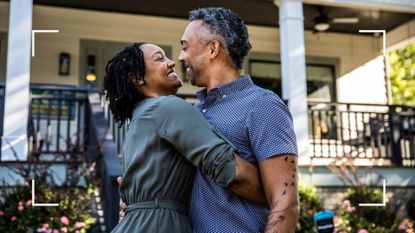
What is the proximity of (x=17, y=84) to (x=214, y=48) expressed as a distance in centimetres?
656

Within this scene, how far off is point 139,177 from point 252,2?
8.79 meters

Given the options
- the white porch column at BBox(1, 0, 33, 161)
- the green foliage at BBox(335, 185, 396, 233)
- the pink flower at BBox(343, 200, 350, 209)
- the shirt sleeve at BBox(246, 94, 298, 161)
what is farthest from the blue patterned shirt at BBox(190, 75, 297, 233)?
the white porch column at BBox(1, 0, 33, 161)

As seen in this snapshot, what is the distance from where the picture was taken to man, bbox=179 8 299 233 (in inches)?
67.4

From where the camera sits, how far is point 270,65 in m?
12.0

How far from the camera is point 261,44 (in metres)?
12.0

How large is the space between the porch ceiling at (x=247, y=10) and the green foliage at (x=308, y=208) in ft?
12.1

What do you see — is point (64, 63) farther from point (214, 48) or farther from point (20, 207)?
point (214, 48)

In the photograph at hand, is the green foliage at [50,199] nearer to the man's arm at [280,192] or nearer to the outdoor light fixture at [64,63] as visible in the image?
the outdoor light fixture at [64,63]

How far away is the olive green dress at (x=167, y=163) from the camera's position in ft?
5.53

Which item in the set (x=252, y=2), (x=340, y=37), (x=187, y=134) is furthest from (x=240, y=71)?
(x=340, y=37)

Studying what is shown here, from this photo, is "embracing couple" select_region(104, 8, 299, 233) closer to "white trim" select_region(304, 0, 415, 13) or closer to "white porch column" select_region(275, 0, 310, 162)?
"white porch column" select_region(275, 0, 310, 162)

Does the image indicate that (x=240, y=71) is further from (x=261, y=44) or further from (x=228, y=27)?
(x=261, y=44)

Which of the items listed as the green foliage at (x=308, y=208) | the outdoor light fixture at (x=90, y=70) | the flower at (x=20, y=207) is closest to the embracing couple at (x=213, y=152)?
the flower at (x=20, y=207)

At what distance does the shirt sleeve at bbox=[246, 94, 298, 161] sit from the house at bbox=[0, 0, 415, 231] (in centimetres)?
461
